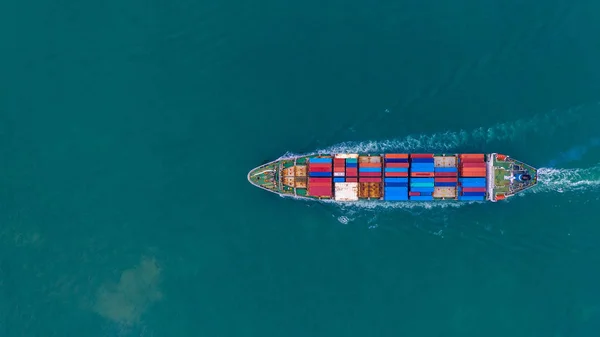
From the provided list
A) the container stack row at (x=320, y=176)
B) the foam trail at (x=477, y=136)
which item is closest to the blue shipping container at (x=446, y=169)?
the foam trail at (x=477, y=136)

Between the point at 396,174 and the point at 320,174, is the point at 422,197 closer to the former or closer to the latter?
the point at 396,174

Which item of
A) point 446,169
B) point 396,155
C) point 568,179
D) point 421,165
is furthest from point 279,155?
point 568,179

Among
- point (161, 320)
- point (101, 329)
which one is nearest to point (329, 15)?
point (161, 320)

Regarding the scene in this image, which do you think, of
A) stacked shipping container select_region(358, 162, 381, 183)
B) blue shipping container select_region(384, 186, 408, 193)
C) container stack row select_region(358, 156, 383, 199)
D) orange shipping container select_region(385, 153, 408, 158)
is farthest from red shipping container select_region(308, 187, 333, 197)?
orange shipping container select_region(385, 153, 408, 158)

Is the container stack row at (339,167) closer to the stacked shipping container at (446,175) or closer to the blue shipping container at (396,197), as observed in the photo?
the blue shipping container at (396,197)

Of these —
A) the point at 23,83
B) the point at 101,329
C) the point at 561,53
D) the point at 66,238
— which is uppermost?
the point at 561,53

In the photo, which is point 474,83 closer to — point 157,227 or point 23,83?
point 157,227

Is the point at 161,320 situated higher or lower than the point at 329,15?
lower
